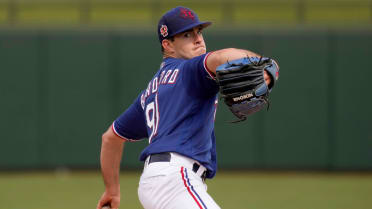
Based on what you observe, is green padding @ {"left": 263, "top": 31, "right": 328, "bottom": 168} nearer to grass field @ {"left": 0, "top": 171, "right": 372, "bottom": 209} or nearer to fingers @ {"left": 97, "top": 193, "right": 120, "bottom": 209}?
grass field @ {"left": 0, "top": 171, "right": 372, "bottom": 209}

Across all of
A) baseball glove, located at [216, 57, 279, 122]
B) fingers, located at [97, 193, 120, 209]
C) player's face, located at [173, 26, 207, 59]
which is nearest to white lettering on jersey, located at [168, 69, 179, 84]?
player's face, located at [173, 26, 207, 59]

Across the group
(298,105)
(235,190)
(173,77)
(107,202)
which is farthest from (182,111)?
(298,105)

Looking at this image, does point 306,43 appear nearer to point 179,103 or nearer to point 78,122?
point 78,122

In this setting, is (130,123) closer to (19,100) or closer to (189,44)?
(189,44)

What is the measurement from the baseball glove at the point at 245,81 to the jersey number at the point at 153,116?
624mm

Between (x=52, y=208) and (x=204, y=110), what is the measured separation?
551cm

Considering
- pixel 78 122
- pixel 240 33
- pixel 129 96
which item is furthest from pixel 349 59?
pixel 78 122

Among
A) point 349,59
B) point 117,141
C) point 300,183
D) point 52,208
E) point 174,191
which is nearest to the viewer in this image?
point 174,191

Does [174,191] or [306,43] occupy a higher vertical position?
[174,191]

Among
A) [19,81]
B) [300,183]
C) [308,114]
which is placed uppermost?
[19,81]

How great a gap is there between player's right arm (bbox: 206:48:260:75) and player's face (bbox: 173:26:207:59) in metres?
0.66

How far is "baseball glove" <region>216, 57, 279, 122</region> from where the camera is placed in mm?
2955

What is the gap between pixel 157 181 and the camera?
3441 millimetres

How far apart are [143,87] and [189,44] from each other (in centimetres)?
813
